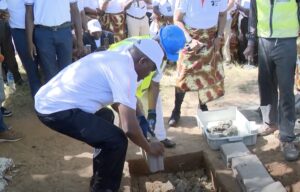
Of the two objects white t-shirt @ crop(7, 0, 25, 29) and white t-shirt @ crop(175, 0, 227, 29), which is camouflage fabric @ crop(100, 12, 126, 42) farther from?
white t-shirt @ crop(175, 0, 227, 29)

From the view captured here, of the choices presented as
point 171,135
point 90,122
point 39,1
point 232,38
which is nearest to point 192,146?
point 171,135

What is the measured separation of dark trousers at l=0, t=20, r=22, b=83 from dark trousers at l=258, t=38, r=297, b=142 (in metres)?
3.88

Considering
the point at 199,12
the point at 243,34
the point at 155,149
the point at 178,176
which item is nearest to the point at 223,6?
the point at 199,12

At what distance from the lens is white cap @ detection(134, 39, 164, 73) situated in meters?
3.17

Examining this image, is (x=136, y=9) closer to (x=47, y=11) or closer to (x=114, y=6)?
(x=114, y=6)

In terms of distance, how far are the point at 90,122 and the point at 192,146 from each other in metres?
1.74

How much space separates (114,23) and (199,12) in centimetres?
269

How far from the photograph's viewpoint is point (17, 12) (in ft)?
17.7

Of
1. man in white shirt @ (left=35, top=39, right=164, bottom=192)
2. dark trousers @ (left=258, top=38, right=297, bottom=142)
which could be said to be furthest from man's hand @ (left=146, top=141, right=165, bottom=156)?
dark trousers @ (left=258, top=38, right=297, bottom=142)

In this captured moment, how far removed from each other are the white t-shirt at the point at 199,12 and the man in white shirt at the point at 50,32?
1362 millimetres

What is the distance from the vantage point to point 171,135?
516 cm

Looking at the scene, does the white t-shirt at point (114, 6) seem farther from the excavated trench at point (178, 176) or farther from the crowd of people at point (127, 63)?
the excavated trench at point (178, 176)

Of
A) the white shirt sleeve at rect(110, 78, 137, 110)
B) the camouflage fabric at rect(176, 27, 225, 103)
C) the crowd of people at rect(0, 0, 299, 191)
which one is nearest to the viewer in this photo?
the white shirt sleeve at rect(110, 78, 137, 110)

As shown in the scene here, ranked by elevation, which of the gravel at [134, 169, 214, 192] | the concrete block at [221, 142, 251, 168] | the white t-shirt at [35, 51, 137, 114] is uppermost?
the white t-shirt at [35, 51, 137, 114]
